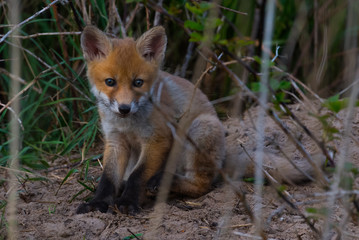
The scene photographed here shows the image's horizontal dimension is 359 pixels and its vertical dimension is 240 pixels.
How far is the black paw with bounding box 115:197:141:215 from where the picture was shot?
277 cm

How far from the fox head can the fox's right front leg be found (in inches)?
13.5

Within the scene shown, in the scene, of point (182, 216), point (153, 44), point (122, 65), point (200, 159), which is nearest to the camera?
point (182, 216)

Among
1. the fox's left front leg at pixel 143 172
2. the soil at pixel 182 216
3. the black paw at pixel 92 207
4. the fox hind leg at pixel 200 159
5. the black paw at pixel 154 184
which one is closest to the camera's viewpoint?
the soil at pixel 182 216

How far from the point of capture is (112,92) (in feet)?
9.68

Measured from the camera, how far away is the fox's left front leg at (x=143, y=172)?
112 inches

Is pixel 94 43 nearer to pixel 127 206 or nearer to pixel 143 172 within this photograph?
pixel 143 172

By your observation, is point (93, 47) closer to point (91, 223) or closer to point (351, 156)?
point (91, 223)

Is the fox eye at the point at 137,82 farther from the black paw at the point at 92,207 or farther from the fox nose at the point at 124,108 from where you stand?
the black paw at the point at 92,207

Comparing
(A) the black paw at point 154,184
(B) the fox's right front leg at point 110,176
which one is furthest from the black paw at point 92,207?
(A) the black paw at point 154,184

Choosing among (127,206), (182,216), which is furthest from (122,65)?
(182,216)

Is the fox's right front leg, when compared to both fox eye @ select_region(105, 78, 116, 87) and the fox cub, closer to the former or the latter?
the fox cub

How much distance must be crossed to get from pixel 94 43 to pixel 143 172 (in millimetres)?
1015

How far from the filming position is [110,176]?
3021 mm

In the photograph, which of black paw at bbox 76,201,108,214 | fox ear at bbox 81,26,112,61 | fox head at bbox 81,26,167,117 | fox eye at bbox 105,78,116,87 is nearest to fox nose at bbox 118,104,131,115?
fox head at bbox 81,26,167,117
